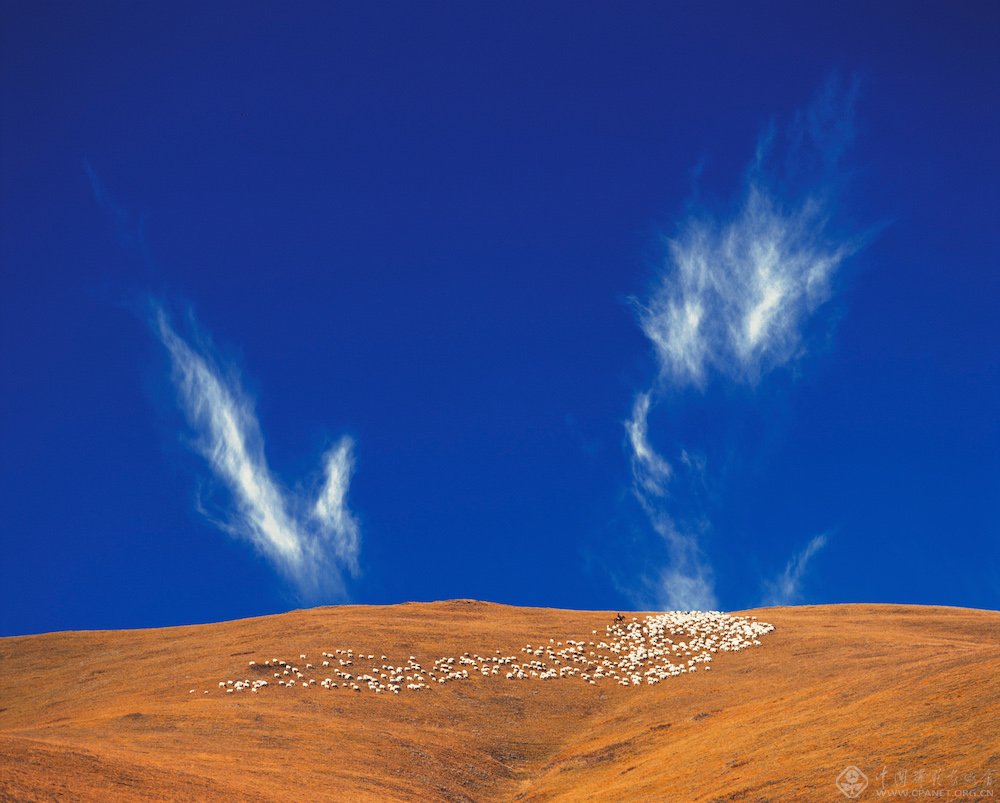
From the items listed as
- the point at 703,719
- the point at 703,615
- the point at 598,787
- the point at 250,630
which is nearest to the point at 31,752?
the point at 598,787

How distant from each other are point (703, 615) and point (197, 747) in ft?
173

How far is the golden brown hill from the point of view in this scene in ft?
91.6

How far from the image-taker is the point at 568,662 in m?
64.0

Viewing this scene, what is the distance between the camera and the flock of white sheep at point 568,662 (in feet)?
179

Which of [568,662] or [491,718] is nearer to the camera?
[491,718]

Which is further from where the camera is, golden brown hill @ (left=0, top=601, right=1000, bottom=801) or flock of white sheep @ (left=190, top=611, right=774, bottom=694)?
flock of white sheep @ (left=190, top=611, right=774, bottom=694)

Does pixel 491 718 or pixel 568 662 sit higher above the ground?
pixel 568 662

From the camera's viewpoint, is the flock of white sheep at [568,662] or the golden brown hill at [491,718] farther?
the flock of white sheep at [568,662]

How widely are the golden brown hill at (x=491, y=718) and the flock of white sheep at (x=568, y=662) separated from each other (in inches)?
49.5

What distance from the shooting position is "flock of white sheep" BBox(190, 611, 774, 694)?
2152 inches

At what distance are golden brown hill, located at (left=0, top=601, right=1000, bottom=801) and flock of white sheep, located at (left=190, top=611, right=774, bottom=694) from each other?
49.5 inches

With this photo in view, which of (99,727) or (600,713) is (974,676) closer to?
(600,713)

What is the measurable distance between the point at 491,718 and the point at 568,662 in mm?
13803

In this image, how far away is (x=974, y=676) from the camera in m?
32.1
